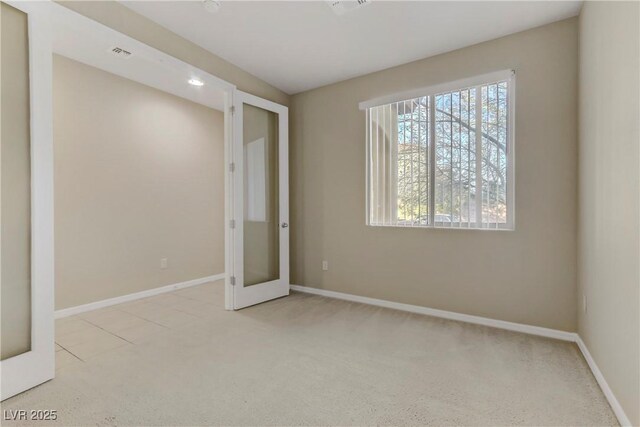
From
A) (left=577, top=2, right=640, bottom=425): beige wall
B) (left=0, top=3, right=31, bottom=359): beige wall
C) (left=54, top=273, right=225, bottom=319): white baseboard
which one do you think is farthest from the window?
(left=0, top=3, right=31, bottom=359): beige wall

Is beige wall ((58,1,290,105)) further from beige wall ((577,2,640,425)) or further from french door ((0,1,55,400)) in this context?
beige wall ((577,2,640,425))

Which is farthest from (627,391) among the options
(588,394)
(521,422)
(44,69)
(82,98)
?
(82,98)

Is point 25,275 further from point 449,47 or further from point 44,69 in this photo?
point 449,47

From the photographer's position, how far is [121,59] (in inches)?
125

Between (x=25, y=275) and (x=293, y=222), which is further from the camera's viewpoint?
(x=293, y=222)

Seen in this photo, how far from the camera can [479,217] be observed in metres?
2.85

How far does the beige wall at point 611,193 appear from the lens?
144 cm

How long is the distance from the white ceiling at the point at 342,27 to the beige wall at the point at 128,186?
1.41 metres

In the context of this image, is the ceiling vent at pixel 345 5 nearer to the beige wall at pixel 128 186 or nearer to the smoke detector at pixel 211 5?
the smoke detector at pixel 211 5

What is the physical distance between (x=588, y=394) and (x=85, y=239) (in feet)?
14.5

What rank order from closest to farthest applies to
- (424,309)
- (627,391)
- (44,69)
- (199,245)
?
(627,391) → (44,69) → (424,309) → (199,245)

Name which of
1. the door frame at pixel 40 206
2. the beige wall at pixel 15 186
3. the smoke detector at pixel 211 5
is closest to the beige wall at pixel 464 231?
the smoke detector at pixel 211 5

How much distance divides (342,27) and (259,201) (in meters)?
2.03

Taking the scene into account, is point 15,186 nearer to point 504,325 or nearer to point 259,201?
point 259,201
